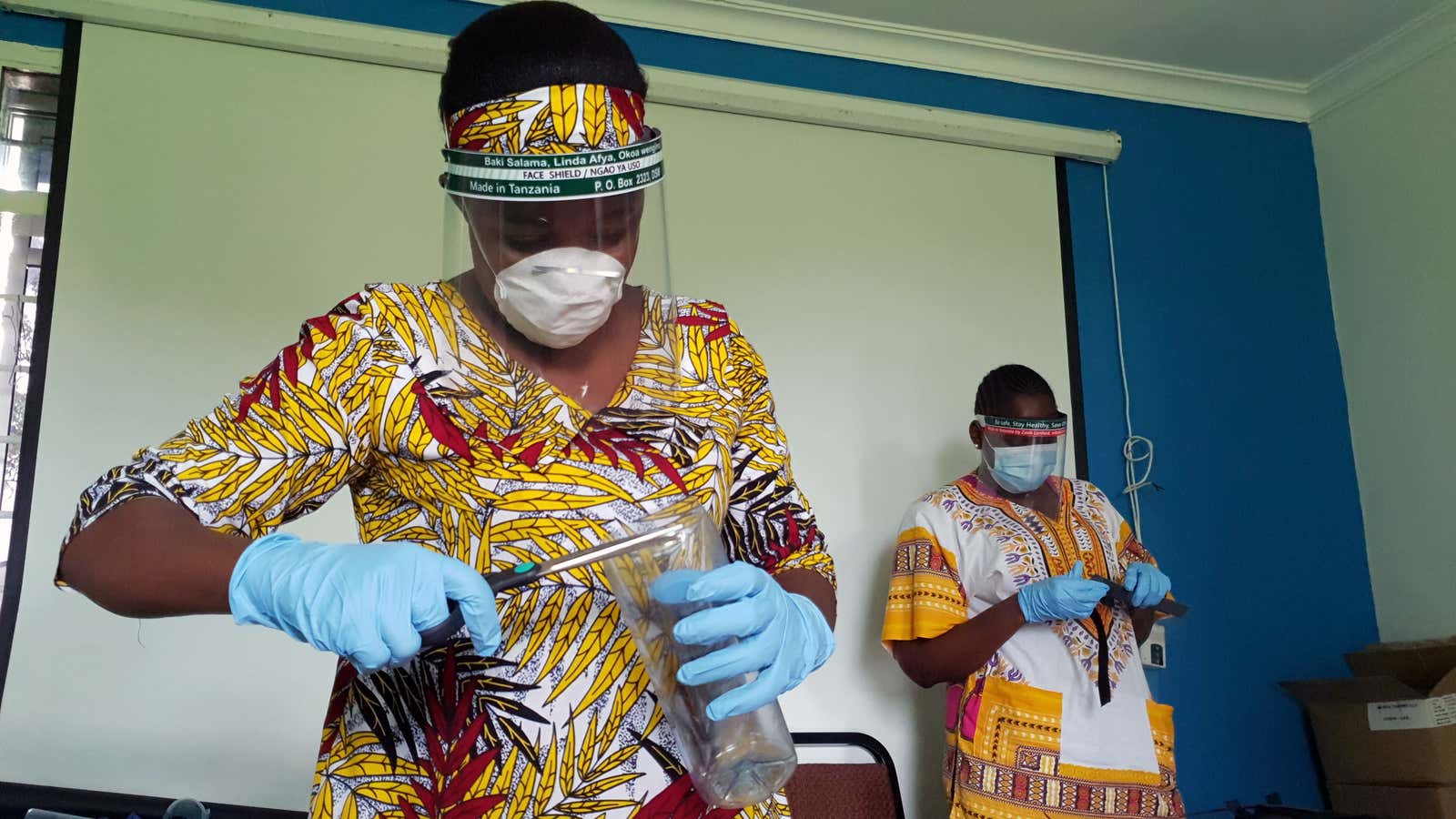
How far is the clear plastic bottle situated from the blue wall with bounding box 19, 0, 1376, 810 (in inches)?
96.6

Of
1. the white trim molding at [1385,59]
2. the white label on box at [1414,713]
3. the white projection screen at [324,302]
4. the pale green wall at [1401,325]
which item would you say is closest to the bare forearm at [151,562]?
the white projection screen at [324,302]

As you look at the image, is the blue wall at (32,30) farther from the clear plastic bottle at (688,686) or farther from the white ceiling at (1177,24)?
the clear plastic bottle at (688,686)

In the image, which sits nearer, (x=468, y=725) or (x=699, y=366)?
(x=468, y=725)

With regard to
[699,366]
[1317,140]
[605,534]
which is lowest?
[605,534]

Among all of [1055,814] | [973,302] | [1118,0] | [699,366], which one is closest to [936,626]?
[1055,814]

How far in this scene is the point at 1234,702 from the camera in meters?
3.08

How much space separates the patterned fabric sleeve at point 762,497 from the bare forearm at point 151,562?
1.33ft

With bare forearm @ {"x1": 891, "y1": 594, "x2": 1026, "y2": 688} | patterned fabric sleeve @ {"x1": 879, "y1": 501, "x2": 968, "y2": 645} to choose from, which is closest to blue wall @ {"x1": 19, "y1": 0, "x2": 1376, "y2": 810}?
patterned fabric sleeve @ {"x1": 879, "y1": 501, "x2": 968, "y2": 645}

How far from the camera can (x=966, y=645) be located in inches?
85.7

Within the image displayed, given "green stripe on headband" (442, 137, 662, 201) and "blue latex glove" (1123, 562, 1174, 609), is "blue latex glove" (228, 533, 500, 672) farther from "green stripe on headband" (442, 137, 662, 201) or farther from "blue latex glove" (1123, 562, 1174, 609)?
"blue latex glove" (1123, 562, 1174, 609)

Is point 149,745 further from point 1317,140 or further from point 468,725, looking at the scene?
point 1317,140

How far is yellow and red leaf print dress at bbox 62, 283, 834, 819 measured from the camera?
800 mm

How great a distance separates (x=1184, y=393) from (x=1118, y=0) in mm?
1126

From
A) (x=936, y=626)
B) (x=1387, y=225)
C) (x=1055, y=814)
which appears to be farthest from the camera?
(x=1387, y=225)
